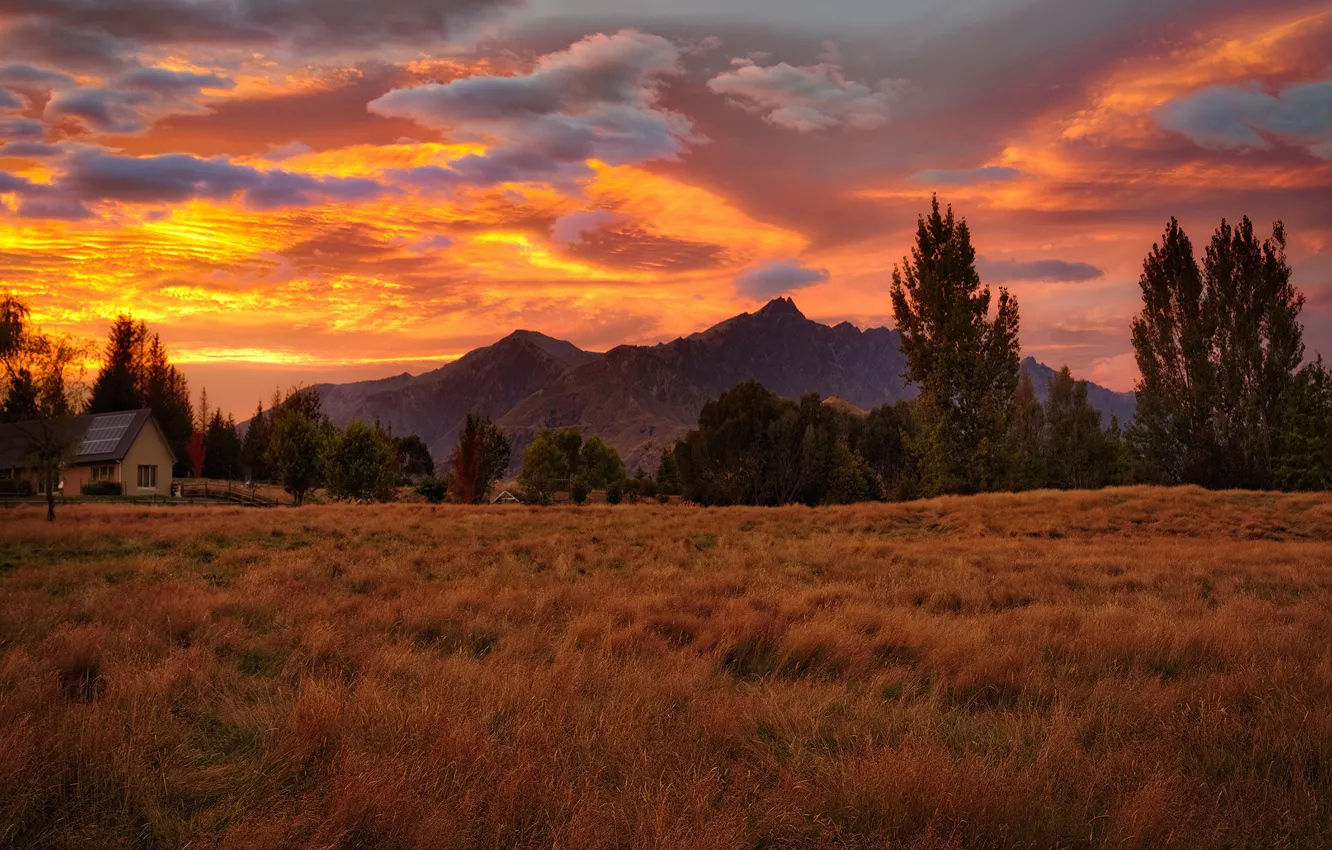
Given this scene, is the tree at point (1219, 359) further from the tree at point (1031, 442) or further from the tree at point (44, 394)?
the tree at point (44, 394)

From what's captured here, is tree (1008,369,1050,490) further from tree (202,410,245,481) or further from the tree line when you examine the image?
tree (202,410,245,481)

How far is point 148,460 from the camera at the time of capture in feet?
188

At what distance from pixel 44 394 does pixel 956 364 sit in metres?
58.0

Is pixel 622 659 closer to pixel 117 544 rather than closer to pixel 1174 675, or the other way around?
pixel 1174 675

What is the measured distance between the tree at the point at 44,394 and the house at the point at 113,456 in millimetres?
1831

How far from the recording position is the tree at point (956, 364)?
129 ft

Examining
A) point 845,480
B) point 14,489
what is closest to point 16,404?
point 14,489

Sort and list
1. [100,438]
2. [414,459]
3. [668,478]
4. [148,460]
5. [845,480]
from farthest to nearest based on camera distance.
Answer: [414,459]
[668,478]
[148,460]
[100,438]
[845,480]

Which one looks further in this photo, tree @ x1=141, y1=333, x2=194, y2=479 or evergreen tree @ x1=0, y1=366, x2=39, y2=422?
tree @ x1=141, y1=333, x2=194, y2=479

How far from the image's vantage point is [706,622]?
26.6ft

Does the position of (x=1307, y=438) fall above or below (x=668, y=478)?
above

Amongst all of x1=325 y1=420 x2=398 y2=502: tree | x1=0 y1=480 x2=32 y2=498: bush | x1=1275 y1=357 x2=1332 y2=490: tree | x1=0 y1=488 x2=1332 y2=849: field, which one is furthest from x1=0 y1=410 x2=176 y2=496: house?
x1=1275 y1=357 x2=1332 y2=490: tree

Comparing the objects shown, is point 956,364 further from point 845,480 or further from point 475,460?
point 475,460

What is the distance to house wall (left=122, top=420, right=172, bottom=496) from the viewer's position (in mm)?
55000
